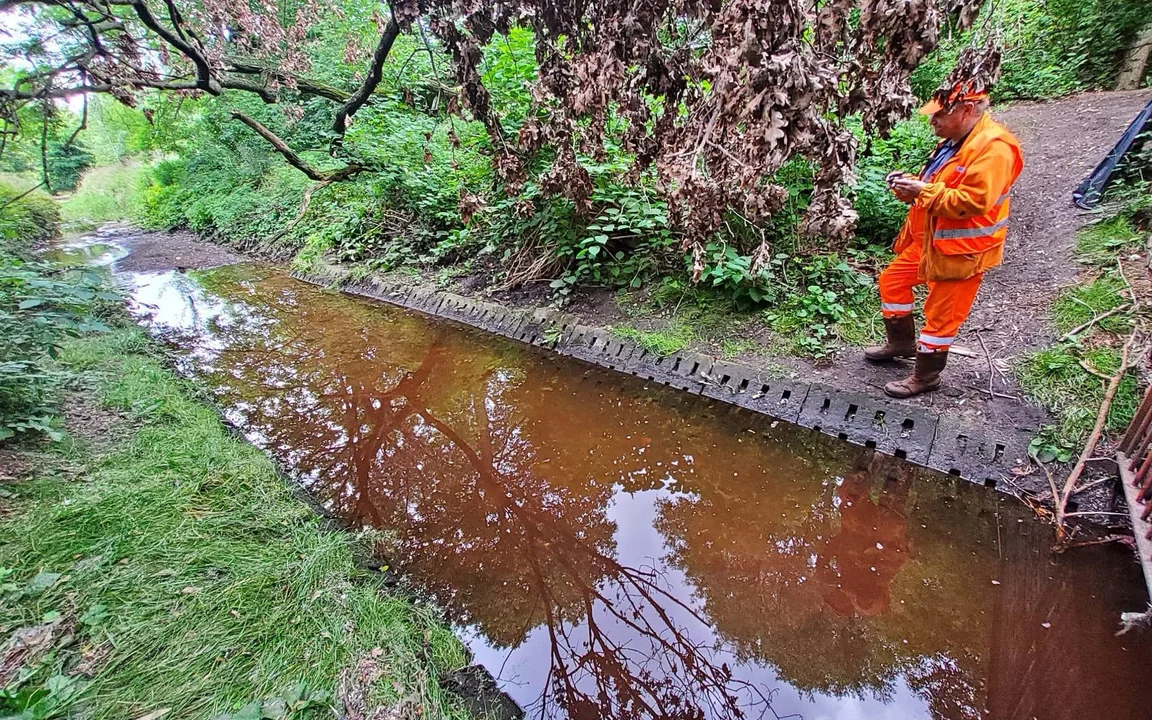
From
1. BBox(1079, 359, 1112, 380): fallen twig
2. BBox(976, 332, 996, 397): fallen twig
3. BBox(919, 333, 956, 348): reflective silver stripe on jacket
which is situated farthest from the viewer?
BBox(976, 332, 996, 397): fallen twig

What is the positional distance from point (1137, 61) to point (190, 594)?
10.9 m

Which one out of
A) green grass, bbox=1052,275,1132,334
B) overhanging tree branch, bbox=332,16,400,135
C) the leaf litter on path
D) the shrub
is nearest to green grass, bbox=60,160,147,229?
overhanging tree branch, bbox=332,16,400,135

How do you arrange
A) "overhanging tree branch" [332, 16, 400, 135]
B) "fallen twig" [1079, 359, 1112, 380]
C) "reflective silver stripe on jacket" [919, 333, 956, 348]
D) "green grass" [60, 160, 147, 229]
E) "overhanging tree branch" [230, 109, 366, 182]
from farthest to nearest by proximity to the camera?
1. "green grass" [60, 160, 147, 229]
2. "overhanging tree branch" [230, 109, 366, 182]
3. "overhanging tree branch" [332, 16, 400, 135]
4. "reflective silver stripe on jacket" [919, 333, 956, 348]
5. "fallen twig" [1079, 359, 1112, 380]

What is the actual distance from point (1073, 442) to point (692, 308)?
2485mm

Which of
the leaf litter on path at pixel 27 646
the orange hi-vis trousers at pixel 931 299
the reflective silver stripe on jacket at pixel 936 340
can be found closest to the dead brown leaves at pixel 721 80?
the orange hi-vis trousers at pixel 931 299

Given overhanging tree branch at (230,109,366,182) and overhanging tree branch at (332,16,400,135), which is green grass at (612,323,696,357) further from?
overhanging tree branch at (230,109,366,182)

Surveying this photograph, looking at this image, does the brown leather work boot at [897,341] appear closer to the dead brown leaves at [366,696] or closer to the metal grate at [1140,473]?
the metal grate at [1140,473]

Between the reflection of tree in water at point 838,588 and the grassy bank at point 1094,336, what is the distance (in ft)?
3.19

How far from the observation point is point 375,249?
7.46 metres

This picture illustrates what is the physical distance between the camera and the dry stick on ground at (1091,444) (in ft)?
7.62

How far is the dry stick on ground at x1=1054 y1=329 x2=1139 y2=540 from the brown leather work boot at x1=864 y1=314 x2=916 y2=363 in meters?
0.94

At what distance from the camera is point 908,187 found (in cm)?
257

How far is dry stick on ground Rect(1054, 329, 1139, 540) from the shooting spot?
7.62ft

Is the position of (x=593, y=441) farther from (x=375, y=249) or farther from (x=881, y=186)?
(x=375, y=249)
